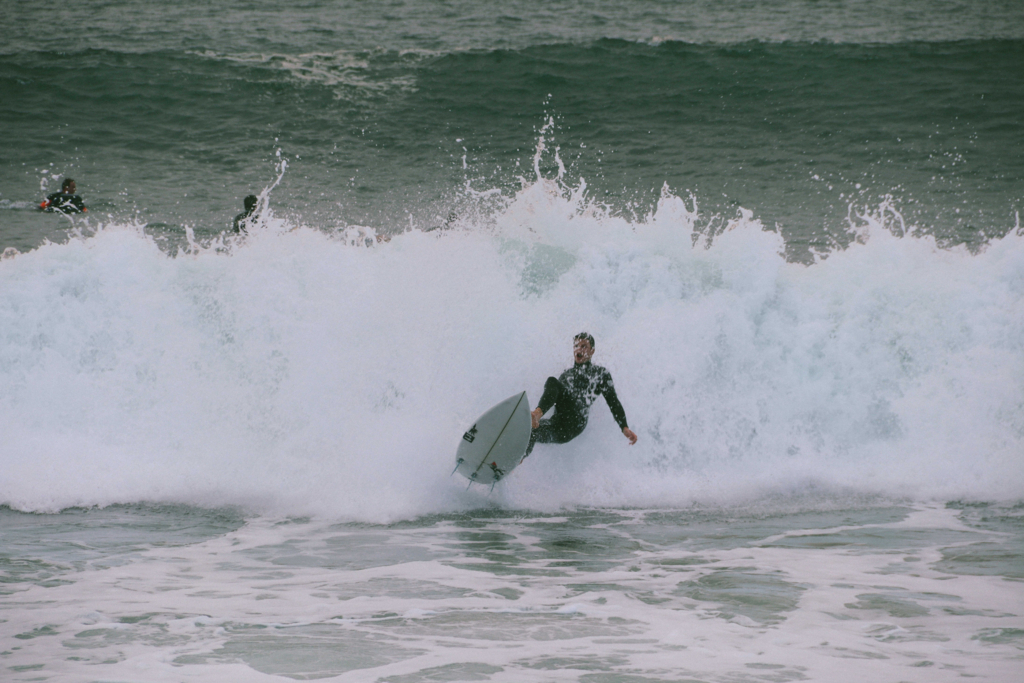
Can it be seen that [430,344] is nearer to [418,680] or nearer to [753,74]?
[418,680]

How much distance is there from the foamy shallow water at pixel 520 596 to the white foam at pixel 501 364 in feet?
2.91

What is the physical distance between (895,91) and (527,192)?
1466 centimetres

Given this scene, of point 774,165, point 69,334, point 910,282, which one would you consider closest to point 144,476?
point 69,334

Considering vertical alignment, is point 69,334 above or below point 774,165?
below

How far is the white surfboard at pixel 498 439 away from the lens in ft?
27.7

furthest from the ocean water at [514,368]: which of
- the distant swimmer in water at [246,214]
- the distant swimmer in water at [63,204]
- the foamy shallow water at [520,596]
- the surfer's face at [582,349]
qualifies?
the surfer's face at [582,349]

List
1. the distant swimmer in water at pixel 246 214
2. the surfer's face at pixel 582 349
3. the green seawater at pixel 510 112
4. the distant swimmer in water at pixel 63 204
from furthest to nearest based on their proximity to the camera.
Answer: the green seawater at pixel 510 112 < the distant swimmer in water at pixel 63 204 < the distant swimmer in water at pixel 246 214 < the surfer's face at pixel 582 349

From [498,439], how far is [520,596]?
2.49 meters

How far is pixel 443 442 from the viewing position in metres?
9.20

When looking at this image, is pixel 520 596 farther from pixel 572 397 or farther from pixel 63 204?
pixel 63 204

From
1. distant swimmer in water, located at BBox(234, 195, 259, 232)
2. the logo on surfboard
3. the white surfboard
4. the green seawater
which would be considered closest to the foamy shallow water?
the logo on surfboard

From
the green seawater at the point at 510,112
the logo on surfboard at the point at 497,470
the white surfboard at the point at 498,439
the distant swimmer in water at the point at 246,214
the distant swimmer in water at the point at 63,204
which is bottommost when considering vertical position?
the logo on surfboard at the point at 497,470

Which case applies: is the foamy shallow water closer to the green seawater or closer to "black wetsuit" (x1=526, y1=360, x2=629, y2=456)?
"black wetsuit" (x1=526, y1=360, x2=629, y2=456)

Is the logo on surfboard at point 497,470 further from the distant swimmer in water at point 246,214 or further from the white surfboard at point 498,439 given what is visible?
the distant swimmer in water at point 246,214
